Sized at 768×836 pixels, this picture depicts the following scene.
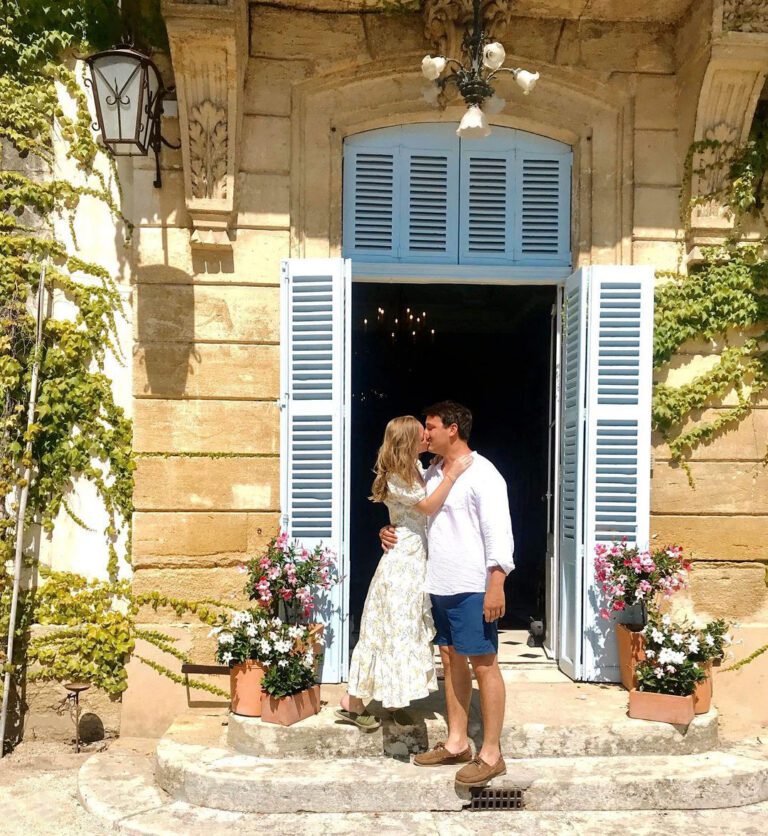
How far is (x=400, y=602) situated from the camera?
15.5 ft

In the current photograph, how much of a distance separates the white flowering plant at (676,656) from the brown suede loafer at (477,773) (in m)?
1.07

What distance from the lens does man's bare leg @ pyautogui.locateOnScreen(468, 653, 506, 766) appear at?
4410 millimetres

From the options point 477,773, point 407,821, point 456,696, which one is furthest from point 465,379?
point 407,821

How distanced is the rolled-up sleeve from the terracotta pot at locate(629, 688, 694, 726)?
3.93 feet

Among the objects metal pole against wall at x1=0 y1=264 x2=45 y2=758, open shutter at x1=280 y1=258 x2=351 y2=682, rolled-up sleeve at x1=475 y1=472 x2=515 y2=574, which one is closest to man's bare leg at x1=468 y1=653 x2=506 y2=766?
rolled-up sleeve at x1=475 y1=472 x2=515 y2=574

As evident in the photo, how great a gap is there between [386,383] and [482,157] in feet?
17.6

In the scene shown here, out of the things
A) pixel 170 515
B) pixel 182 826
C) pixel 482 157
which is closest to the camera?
pixel 182 826

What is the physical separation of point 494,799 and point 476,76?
3.97 m

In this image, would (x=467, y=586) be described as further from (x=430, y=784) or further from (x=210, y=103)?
(x=210, y=103)

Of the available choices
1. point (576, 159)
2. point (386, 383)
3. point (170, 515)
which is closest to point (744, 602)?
point (576, 159)

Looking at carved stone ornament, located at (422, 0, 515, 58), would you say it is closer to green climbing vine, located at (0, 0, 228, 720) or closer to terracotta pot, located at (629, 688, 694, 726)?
green climbing vine, located at (0, 0, 228, 720)

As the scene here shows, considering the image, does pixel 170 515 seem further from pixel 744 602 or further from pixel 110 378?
pixel 744 602

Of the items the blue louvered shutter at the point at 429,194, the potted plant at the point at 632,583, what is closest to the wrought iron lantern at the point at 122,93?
the blue louvered shutter at the point at 429,194

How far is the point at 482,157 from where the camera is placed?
20.0 feet
